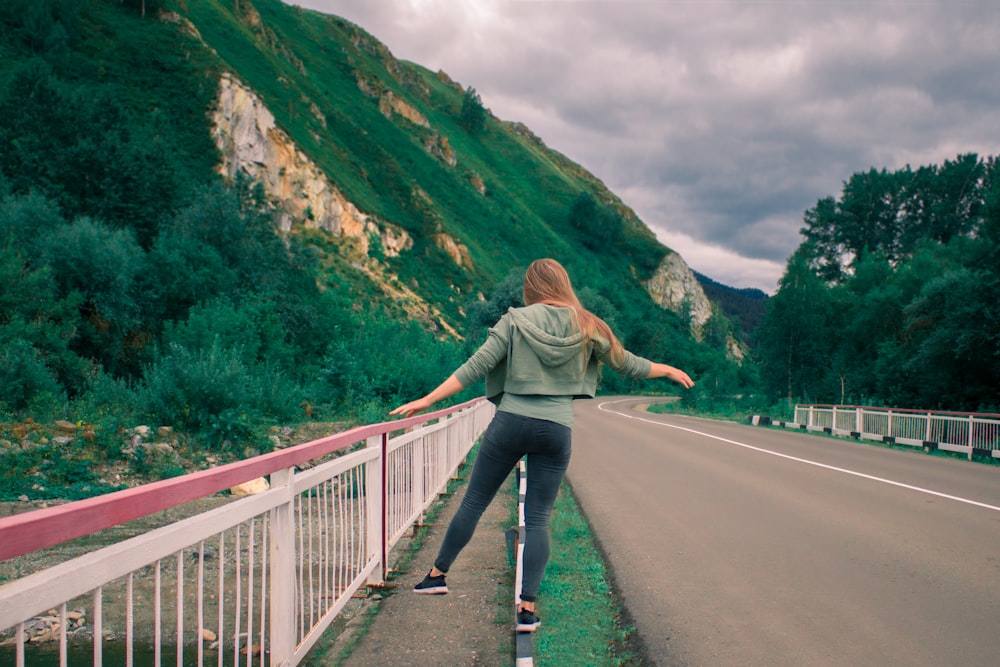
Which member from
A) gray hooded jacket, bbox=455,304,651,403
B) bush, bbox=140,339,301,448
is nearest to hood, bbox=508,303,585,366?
gray hooded jacket, bbox=455,304,651,403

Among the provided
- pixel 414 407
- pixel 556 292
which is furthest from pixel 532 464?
pixel 556 292

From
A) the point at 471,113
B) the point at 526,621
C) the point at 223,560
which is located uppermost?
the point at 471,113

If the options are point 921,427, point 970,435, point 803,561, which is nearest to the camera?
point 803,561

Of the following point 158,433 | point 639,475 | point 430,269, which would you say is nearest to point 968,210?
point 430,269

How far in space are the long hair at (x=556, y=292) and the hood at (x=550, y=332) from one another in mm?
110

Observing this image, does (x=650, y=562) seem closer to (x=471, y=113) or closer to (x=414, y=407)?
(x=414, y=407)

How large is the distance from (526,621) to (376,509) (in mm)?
1621

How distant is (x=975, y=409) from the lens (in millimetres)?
25500

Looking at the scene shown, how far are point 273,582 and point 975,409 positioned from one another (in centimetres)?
2941

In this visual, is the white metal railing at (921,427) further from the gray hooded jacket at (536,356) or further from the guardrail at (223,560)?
the gray hooded jacket at (536,356)

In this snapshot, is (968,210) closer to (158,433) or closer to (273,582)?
(158,433)

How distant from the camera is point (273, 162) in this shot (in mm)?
44562

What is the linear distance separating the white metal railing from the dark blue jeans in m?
15.9

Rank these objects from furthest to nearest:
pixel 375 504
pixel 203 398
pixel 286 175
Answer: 1. pixel 286 175
2. pixel 203 398
3. pixel 375 504
